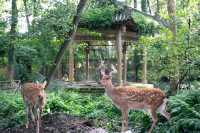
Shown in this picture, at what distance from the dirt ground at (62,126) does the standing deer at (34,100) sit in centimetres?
27

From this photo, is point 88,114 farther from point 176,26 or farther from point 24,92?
point 176,26

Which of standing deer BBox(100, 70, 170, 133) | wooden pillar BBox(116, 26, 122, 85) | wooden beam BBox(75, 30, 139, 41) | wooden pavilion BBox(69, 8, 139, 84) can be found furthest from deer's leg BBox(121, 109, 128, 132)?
wooden beam BBox(75, 30, 139, 41)

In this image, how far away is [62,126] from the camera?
Result: 35.8 ft

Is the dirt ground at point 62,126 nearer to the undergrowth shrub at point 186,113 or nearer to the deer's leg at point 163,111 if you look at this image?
the deer's leg at point 163,111

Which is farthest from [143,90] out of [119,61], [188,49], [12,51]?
[12,51]

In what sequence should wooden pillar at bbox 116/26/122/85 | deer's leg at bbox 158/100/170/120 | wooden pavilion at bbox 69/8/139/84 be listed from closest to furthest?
deer's leg at bbox 158/100/170/120, wooden pavilion at bbox 69/8/139/84, wooden pillar at bbox 116/26/122/85

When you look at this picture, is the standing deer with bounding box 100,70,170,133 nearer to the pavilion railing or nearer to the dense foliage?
the dense foliage

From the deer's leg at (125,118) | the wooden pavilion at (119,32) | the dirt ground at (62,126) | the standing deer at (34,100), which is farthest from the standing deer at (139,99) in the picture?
the wooden pavilion at (119,32)

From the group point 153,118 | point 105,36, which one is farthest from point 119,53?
point 153,118

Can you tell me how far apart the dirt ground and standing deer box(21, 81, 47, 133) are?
27 cm

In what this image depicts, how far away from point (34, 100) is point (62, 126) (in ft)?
3.14

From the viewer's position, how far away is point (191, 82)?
40.8ft

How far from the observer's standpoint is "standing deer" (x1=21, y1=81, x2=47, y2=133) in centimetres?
1065

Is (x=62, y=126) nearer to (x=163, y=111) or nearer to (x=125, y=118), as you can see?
(x=125, y=118)
